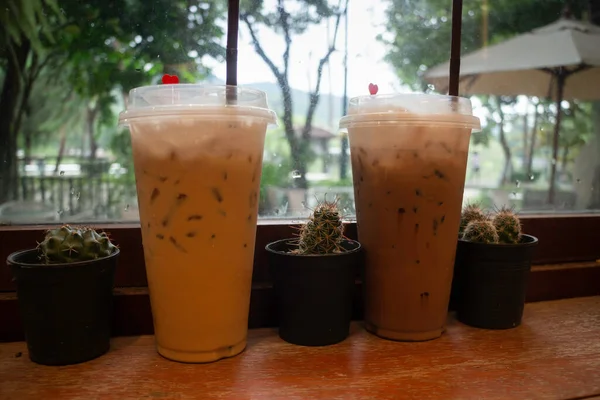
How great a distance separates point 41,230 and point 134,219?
0.22 meters

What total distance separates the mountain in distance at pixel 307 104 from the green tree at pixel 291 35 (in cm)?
1

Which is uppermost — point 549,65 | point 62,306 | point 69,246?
point 549,65

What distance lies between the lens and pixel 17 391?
0.76m

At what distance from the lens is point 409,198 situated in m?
0.95

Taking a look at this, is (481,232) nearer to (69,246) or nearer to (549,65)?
(69,246)

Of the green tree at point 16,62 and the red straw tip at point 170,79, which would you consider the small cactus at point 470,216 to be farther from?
the green tree at point 16,62

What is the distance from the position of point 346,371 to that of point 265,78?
0.80m

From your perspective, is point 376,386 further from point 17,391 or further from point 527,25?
point 527,25

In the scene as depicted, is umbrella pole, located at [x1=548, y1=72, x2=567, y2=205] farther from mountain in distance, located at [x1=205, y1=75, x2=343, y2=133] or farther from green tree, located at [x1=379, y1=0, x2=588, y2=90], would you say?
mountain in distance, located at [x1=205, y1=75, x2=343, y2=133]

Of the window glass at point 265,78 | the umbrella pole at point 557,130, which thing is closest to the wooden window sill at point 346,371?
the window glass at point 265,78

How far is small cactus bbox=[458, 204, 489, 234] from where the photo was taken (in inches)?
45.2

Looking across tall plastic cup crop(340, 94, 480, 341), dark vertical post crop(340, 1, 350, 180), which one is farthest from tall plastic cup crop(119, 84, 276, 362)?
dark vertical post crop(340, 1, 350, 180)

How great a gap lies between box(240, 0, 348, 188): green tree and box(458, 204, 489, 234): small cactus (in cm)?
44

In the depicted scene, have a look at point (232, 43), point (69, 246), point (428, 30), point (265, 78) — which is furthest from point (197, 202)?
point (428, 30)
